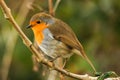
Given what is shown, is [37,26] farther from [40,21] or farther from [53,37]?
[53,37]

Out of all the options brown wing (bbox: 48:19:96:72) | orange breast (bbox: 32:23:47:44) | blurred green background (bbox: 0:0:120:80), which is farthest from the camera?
blurred green background (bbox: 0:0:120:80)

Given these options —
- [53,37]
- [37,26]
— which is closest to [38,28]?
[37,26]

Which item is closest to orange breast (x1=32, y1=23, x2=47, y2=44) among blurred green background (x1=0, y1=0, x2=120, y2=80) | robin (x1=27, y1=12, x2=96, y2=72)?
robin (x1=27, y1=12, x2=96, y2=72)

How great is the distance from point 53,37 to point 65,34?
11 centimetres

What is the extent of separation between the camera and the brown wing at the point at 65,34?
3.69 m

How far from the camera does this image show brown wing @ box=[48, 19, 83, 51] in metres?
3.69

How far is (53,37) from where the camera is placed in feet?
12.5

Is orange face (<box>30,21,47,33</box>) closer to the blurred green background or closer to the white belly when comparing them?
the white belly

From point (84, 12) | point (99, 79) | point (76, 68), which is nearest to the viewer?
point (99, 79)

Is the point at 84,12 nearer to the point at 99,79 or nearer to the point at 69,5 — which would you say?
the point at 69,5

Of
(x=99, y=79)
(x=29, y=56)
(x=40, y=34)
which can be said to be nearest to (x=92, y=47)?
(x=29, y=56)

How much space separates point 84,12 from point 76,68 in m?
0.66

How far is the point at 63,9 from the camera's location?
5.05 metres

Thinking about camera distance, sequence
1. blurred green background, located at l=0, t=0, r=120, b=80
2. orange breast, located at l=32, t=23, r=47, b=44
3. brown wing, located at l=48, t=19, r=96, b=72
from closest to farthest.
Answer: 1. brown wing, located at l=48, t=19, r=96, b=72
2. orange breast, located at l=32, t=23, r=47, b=44
3. blurred green background, located at l=0, t=0, r=120, b=80
